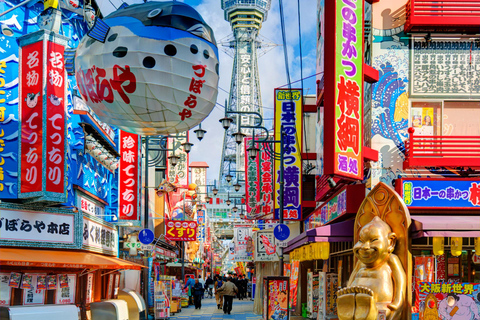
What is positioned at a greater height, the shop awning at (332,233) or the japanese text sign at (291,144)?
the japanese text sign at (291,144)

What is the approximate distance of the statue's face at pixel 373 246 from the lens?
11453 millimetres

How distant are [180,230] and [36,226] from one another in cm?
1616

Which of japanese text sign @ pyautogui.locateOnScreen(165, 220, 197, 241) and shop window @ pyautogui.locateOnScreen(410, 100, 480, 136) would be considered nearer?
shop window @ pyautogui.locateOnScreen(410, 100, 480, 136)

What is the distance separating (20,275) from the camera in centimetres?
1395

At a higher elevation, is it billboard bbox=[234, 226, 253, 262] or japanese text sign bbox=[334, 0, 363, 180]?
japanese text sign bbox=[334, 0, 363, 180]

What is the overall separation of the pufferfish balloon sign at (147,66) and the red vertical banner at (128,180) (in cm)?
1329

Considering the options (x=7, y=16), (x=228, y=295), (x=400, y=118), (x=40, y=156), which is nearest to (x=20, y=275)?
(x=40, y=156)

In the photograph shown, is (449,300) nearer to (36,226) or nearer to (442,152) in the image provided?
(442,152)

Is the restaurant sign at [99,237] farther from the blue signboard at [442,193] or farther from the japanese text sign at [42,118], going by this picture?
the blue signboard at [442,193]

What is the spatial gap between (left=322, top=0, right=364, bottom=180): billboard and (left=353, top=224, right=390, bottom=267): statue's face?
2.20 m

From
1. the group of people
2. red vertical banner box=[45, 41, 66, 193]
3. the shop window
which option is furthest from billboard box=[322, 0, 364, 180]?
the group of people

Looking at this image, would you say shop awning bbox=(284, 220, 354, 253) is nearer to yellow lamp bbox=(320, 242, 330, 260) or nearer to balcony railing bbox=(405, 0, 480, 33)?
yellow lamp bbox=(320, 242, 330, 260)

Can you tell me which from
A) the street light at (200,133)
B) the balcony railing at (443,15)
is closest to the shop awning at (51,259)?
the street light at (200,133)

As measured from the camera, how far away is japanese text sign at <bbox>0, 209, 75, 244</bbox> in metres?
13.6
